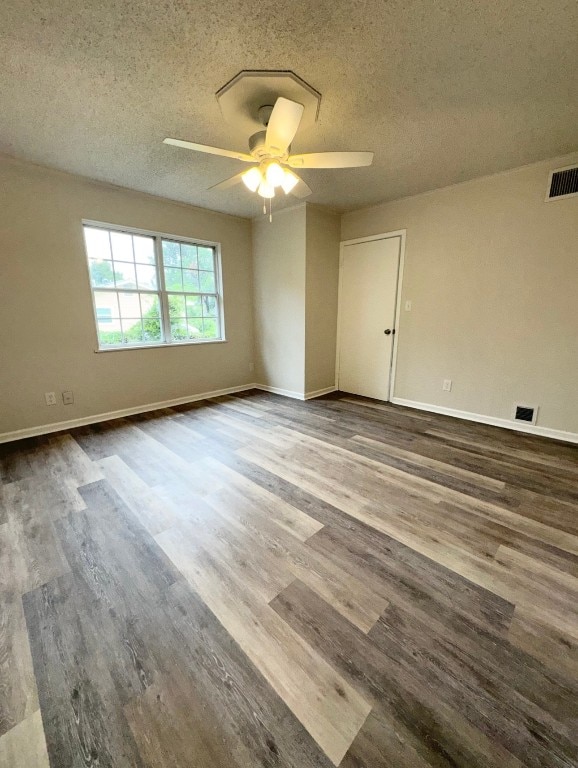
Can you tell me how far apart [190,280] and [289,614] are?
12.6 feet

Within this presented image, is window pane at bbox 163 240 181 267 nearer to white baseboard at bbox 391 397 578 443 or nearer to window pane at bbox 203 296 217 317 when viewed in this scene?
window pane at bbox 203 296 217 317

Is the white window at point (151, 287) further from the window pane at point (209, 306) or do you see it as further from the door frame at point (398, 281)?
the door frame at point (398, 281)

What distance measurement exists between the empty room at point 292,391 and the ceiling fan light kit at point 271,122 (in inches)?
0.7

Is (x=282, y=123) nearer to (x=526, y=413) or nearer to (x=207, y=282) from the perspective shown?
(x=207, y=282)

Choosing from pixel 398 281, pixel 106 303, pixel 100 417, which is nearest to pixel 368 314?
pixel 398 281

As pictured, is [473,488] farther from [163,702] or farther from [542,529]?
[163,702]

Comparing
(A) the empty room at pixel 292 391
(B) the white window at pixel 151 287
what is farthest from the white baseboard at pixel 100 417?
(B) the white window at pixel 151 287

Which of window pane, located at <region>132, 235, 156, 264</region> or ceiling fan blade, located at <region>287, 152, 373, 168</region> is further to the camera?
window pane, located at <region>132, 235, 156, 264</region>

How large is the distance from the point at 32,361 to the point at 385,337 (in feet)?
12.9

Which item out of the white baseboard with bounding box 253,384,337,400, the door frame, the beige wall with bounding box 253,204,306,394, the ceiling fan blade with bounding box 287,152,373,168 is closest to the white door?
the door frame

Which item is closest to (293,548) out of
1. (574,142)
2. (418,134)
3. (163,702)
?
(163,702)

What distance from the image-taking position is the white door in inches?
151

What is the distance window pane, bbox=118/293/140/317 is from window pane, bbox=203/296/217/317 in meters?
0.89

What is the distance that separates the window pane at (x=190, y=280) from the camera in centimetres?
396
